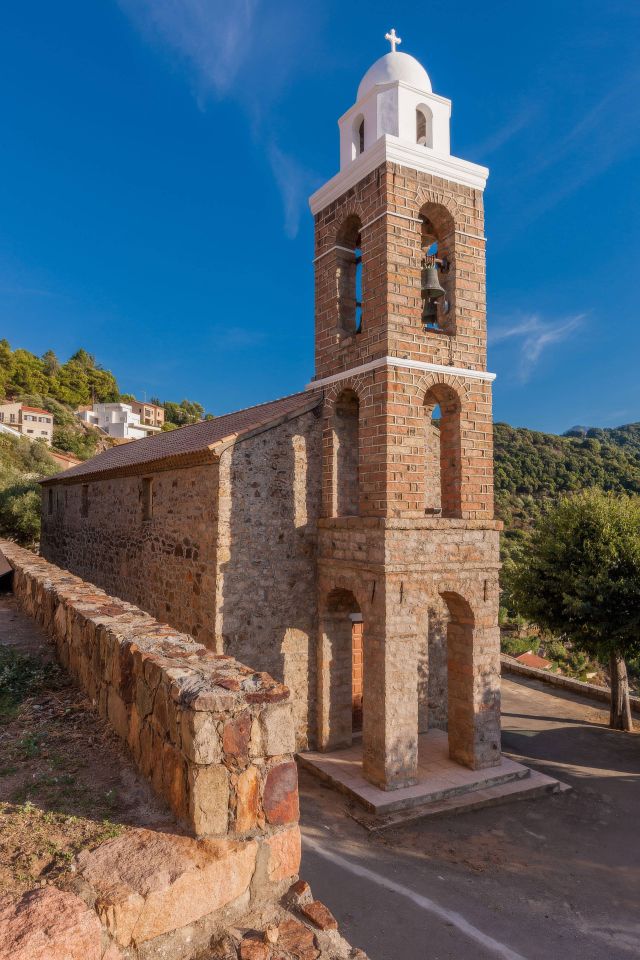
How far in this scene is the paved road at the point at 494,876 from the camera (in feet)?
18.6

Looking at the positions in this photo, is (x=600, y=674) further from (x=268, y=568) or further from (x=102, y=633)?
(x=102, y=633)

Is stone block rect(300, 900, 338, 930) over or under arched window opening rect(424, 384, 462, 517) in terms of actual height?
under

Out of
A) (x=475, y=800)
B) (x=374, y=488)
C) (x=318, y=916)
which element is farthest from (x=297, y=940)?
(x=475, y=800)

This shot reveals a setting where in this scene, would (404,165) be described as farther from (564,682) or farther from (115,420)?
(115,420)

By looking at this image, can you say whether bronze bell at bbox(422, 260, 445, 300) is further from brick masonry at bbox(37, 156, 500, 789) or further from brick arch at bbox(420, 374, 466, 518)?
brick arch at bbox(420, 374, 466, 518)

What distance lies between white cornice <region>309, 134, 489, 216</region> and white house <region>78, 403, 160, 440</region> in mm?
61158

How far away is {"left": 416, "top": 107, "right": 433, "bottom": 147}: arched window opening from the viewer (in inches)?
384

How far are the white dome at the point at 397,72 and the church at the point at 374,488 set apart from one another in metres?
0.03

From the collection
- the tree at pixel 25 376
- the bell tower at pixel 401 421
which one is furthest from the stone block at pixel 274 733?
the tree at pixel 25 376

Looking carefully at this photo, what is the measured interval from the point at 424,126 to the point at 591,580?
9747mm

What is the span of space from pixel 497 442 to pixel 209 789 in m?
55.9

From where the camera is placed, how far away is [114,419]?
226 ft

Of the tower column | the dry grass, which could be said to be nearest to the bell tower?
the tower column

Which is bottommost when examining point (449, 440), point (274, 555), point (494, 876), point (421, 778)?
point (494, 876)
